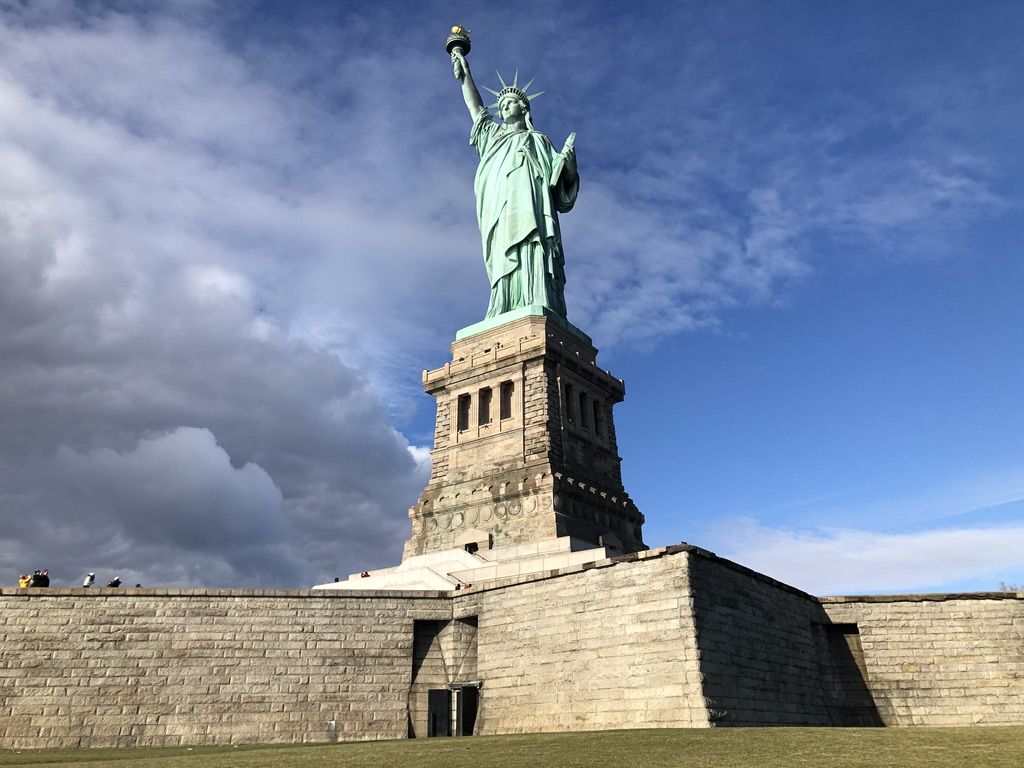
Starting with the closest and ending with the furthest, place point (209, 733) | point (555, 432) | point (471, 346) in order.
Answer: point (209, 733), point (555, 432), point (471, 346)

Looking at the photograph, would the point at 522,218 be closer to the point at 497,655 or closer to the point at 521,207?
the point at 521,207

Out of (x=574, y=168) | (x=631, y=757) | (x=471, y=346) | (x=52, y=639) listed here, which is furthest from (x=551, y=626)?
(x=574, y=168)

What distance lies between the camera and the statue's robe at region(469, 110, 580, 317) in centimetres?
4191

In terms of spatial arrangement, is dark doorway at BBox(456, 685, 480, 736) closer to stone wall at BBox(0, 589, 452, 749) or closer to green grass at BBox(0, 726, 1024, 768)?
stone wall at BBox(0, 589, 452, 749)

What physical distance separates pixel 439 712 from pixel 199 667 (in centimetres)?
679

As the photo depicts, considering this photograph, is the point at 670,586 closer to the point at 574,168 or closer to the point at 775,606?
the point at 775,606

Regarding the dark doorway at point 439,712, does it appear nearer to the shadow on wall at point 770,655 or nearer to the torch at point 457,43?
the shadow on wall at point 770,655

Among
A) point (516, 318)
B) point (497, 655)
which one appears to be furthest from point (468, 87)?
point (497, 655)

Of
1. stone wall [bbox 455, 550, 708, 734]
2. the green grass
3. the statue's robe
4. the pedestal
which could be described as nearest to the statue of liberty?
the statue's robe

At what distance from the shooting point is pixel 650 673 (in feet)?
63.5

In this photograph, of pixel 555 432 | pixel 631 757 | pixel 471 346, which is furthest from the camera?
pixel 471 346

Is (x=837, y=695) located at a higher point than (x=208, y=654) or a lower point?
lower

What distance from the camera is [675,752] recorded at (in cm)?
1341

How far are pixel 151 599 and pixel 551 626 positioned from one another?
37.4 feet
